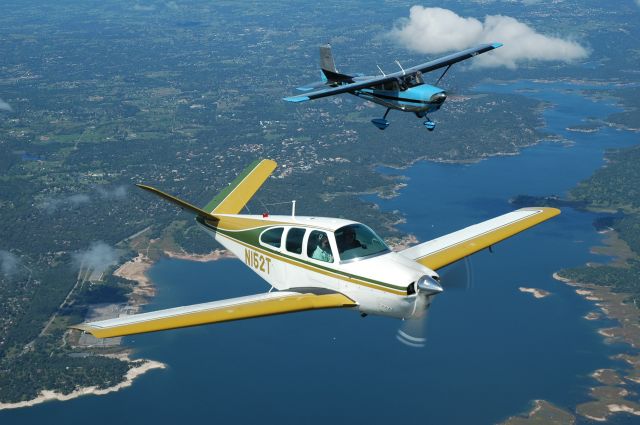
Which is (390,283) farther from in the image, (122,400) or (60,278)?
(60,278)

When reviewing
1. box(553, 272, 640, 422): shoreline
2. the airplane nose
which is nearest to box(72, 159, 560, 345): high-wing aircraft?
the airplane nose

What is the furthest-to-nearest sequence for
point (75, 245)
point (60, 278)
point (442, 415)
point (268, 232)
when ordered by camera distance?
point (75, 245) < point (60, 278) < point (442, 415) < point (268, 232)

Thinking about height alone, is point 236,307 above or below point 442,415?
above

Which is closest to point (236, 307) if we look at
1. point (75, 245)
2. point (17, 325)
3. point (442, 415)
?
point (442, 415)

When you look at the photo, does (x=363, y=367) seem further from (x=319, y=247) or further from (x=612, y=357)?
(x=319, y=247)

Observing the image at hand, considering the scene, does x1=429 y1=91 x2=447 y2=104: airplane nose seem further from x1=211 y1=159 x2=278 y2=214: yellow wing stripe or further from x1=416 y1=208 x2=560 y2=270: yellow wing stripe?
x1=416 y1=208 x2=560 y2=270: yellow wing stripe

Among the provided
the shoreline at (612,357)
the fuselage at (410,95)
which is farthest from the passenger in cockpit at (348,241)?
the shoreline at (612,357)

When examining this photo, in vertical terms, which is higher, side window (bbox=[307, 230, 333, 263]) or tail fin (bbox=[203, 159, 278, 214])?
side window (bbox=[307, 230, 333, 263])
